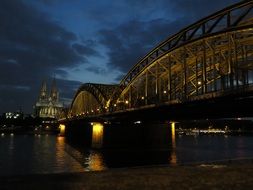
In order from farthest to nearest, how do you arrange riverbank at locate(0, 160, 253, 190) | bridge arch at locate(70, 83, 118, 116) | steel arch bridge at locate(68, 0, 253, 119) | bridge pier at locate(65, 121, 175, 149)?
1. bridge arch at locate(70, 83, 118, 116)
2. bridge pier at locate(65, 121, 175, 149)
3. steel arch bridge at locate(68, 0, 253, 119)
4. riverbank at locate(0, 160, 253, 190)

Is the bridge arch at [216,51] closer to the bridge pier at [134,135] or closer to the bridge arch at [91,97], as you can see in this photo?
the bridge pier at [134,135]

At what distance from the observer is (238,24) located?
119 ft

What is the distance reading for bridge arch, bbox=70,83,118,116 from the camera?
116650mm

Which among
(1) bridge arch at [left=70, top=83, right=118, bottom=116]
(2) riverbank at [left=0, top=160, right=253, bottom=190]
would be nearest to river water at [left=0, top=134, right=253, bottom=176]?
(2) riverbank at [left=0, top=160, right=253, bottom=190]

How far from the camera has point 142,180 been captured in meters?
23.1

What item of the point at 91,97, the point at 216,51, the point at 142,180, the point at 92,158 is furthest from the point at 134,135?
the point at 91,97

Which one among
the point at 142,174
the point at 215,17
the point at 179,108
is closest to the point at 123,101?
the point at 179,108

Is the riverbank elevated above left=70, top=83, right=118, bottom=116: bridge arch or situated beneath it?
situated beneath

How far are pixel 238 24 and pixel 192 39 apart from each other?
9234 mm

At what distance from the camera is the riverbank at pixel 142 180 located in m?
21.2

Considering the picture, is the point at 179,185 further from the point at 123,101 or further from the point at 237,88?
the point at 123,101

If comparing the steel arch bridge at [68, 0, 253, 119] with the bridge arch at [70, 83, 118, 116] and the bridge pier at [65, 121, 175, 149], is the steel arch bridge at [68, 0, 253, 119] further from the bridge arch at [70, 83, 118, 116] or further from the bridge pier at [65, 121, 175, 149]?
the bridge arch at [70, 83, 118, 116]

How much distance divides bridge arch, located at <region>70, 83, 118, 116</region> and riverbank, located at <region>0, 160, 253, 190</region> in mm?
83890

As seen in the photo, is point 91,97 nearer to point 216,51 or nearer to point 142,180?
point 216,51
